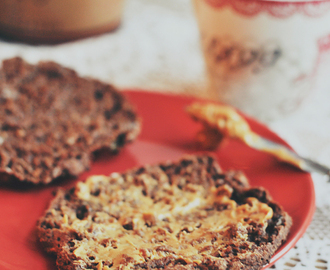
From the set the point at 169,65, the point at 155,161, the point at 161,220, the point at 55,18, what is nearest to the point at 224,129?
the point at 155,161

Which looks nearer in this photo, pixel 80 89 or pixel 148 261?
pixel 148 261

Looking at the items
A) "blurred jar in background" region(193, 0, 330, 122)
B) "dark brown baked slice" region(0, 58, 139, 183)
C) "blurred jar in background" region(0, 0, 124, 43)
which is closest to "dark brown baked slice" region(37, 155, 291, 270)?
"dark brown baked slice" region(0, 58, 139, 183)

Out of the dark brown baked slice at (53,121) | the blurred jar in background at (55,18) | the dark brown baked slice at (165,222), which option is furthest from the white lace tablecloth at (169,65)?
the dark brown baked slice at (53,121)

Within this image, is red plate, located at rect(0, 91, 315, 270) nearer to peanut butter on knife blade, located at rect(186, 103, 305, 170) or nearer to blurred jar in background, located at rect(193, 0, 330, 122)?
peanut butter on knife blade, located at rect(186, 103, 305, 170)

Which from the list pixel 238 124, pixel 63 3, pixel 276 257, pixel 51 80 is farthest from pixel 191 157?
pixel 63 3

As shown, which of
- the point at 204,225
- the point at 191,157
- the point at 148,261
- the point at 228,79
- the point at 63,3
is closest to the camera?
the point at 148,261

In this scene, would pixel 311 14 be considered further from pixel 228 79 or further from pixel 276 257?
pixel 276 257

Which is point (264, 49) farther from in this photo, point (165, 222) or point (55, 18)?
point (55, 18)
